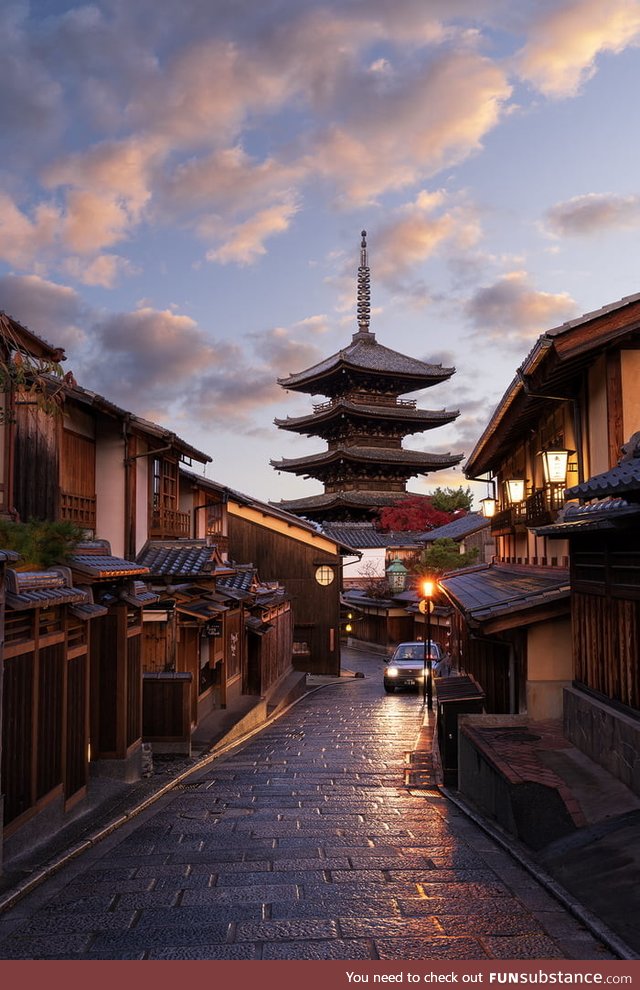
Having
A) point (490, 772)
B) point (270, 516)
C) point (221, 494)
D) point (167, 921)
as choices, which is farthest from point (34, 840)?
point (270, 516)

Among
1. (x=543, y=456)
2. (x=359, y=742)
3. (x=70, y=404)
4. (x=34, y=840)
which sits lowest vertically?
(x=359, y=742)

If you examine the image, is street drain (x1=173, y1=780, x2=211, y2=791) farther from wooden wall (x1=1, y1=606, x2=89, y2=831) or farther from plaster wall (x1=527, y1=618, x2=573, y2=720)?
plaster wall (x1=527, y1=618, x2=573, y2=720)

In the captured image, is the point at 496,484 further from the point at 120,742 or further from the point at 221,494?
the point at 120,742

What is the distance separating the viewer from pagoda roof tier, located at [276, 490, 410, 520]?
2221 inches

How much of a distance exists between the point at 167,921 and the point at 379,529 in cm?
4969

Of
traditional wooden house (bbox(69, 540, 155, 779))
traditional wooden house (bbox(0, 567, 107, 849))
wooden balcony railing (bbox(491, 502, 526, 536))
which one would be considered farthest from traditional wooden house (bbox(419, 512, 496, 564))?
traditional wooden house (bbox(0, 567, 107, 849))

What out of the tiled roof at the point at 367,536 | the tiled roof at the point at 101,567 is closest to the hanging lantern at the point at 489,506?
the tiled roof at the point at 101,567

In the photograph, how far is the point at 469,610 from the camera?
12.8 m

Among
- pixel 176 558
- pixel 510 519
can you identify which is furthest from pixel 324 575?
pixel 176 558

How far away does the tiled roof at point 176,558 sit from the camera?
1783 centimetres

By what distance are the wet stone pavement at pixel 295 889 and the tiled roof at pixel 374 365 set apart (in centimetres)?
4612

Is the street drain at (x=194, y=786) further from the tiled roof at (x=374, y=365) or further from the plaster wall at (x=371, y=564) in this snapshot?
the tiled roof at (x=374, y=365)

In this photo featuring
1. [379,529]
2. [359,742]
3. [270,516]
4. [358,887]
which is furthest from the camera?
[379,529]

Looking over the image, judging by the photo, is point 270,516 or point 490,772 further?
point 270,516
